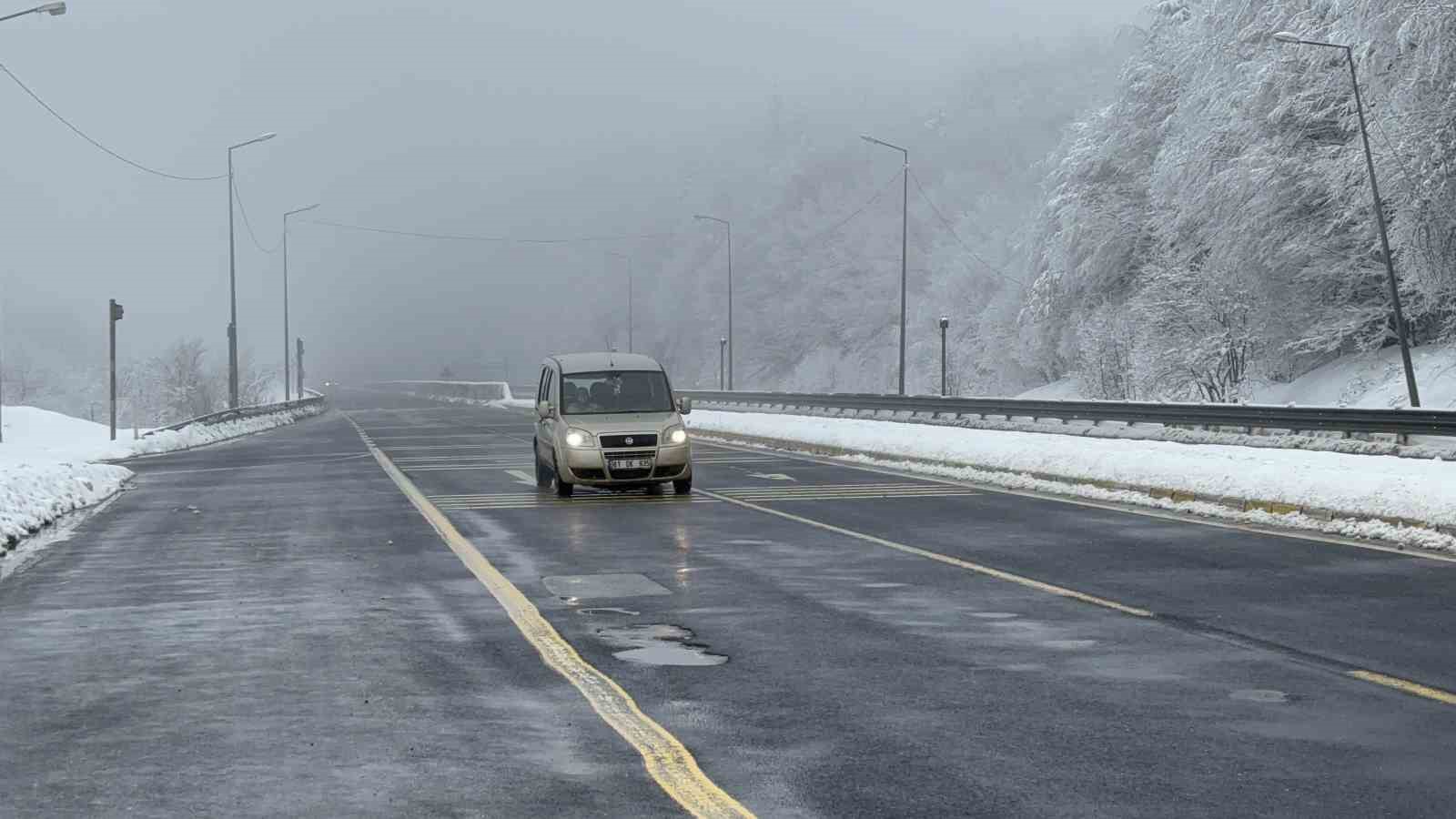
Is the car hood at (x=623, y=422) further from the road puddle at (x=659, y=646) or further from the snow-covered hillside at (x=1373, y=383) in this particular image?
the snow-covered hillside at (x=1373, y=383)

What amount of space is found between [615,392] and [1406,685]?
16.4 meters

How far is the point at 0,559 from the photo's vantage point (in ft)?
50.9

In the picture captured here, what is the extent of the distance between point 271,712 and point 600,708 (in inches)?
62.4

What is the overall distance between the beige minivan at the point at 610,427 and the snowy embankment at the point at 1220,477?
520 centimetres

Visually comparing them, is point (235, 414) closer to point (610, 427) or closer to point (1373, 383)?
point (1373, 383)

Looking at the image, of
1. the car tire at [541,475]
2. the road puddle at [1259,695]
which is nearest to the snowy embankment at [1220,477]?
the car tire at [541,475]

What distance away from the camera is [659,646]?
393 inches

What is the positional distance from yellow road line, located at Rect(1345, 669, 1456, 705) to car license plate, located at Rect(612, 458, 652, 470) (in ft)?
47.8

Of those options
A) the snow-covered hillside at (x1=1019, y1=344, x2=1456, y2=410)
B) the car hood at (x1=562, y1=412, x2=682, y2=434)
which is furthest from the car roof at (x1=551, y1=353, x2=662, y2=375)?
the snow-covered hillside at (x1=1019, y1=344, x2=1456, y2=410)

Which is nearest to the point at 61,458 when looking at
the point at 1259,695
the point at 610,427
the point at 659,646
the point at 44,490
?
the point at 44,490

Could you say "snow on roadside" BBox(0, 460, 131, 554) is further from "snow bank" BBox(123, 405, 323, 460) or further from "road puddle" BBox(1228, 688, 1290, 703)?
"road puddle" BBox(1228, 688, 1290, 703)

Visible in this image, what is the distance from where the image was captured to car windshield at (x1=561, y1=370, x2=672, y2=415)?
78.0 feet

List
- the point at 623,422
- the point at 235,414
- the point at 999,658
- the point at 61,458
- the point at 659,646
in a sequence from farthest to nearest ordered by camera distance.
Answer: the point at 235,414 < the point at 61,458 < the point at 623,422 < the point at 659,646 < the point at 999,658

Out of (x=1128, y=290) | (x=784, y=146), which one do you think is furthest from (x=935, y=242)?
(x=1128, y=290)
